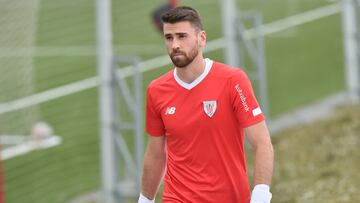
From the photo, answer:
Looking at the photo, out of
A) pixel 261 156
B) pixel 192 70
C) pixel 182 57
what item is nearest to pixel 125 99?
pixel 192 70

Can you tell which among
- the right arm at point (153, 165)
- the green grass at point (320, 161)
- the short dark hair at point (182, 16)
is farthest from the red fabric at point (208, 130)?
the green grass at point (320, 161)

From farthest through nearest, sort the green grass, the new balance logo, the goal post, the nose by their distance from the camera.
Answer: the goal post, the green grass, the new balance logo, the nose

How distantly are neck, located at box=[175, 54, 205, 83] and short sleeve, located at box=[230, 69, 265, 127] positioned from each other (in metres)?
0.23

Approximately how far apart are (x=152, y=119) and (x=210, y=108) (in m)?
0.48

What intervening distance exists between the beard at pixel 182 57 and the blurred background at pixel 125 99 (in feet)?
12.2

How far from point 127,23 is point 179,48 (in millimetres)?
13533

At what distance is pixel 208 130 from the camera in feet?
19.4

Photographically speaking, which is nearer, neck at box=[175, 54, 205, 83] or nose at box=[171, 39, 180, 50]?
nose at box=[171, 39, 180, 50]

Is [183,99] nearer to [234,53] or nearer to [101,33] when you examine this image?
[101,33]

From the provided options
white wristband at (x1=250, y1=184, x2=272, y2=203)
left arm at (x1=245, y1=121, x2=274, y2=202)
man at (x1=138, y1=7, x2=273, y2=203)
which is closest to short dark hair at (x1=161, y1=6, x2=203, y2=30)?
man at (x1=138, y1=7, x2=273, y2=203)

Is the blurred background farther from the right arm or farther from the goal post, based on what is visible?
the right arm

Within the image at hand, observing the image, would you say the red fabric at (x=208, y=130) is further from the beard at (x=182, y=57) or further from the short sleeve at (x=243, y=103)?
the beard at (x=182, y=57)

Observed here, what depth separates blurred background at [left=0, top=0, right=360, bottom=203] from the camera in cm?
981

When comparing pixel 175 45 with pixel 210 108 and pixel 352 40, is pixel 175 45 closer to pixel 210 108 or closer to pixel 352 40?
pixel 210 108
